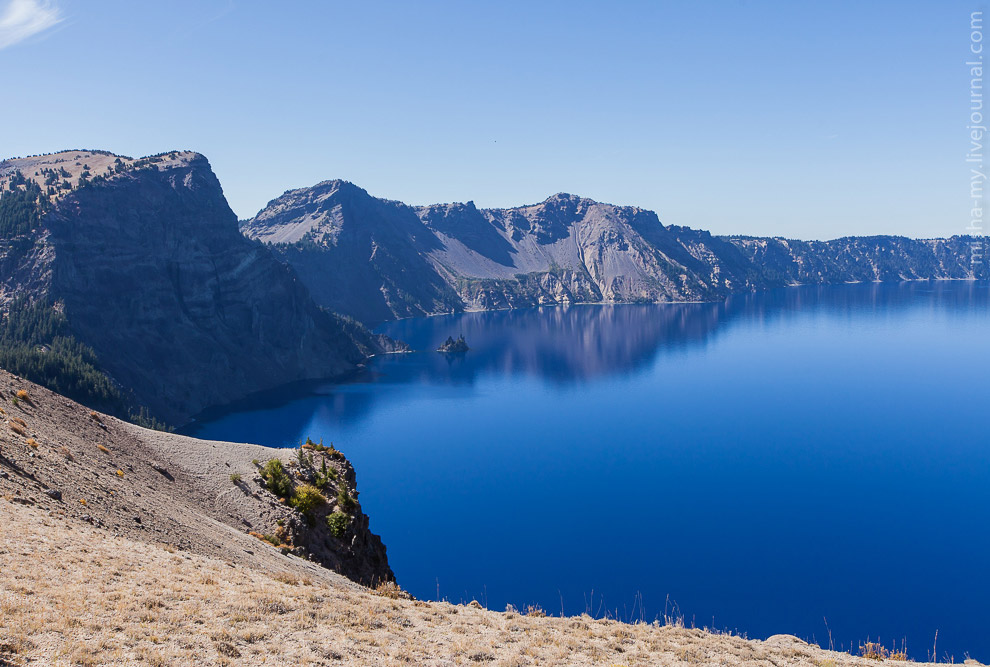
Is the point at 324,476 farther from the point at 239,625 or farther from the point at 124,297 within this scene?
the point at 124,297

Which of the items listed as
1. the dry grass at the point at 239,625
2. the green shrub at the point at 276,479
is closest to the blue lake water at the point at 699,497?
the green shrub at the point at 276,479

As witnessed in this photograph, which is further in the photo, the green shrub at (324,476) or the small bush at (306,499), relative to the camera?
the green shrub at (324,476)

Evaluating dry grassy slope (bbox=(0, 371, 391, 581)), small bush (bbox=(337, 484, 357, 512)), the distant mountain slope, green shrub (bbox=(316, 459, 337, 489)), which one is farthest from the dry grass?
the distant mountain slope

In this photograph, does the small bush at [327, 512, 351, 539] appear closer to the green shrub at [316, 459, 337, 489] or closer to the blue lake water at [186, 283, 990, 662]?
the green shrub at [316, 459, 337, 489]

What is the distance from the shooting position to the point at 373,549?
138 feet

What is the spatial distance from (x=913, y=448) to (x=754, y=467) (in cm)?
3359

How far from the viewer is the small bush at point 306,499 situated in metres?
39.4

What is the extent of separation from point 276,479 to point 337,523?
5.66 meters

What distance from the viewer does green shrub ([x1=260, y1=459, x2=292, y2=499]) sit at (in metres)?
40.4

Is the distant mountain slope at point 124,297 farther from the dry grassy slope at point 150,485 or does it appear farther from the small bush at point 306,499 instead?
the small bush at point 306,499

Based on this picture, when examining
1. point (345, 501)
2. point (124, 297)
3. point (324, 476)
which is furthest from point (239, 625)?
point (124, 297)

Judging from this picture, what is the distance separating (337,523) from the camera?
38906 millimetres

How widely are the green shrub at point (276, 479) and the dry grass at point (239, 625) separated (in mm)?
15308

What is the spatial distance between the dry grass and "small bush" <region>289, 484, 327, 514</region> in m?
14.3
